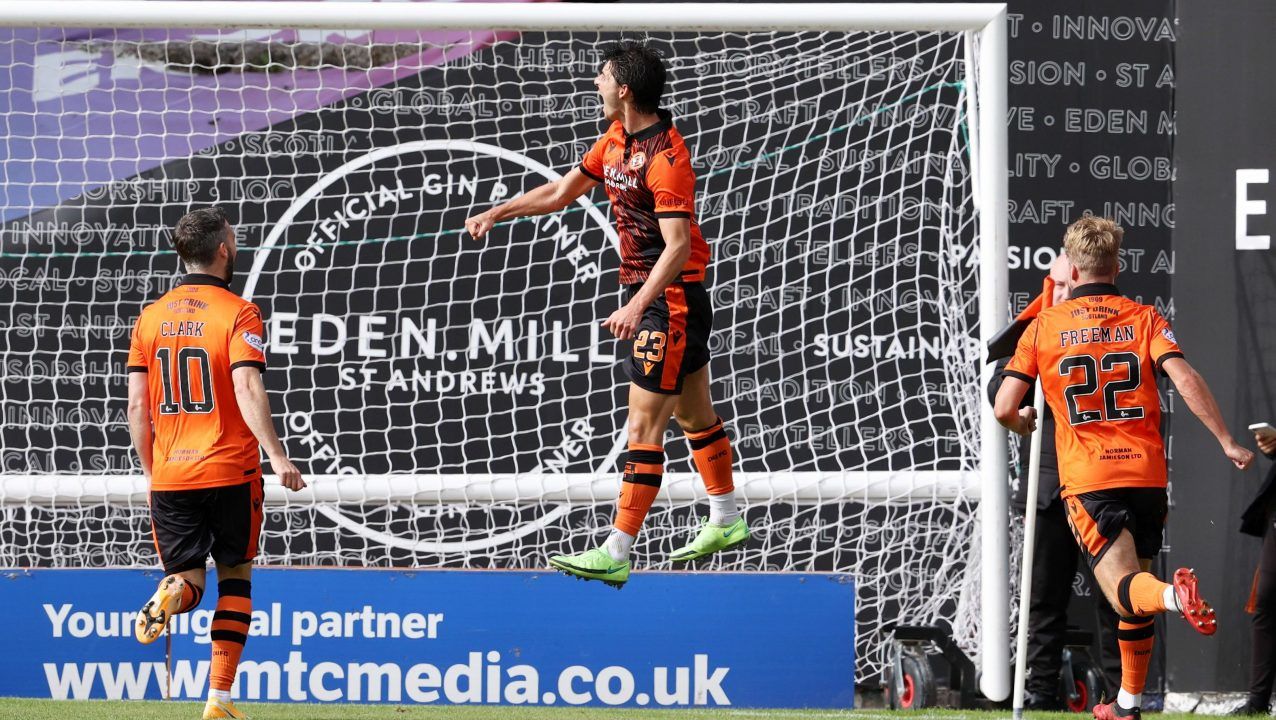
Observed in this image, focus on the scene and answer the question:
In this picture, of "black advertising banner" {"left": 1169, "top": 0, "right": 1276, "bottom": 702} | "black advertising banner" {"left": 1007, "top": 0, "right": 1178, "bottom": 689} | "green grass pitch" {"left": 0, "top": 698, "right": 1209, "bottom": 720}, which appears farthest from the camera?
"black advertising banner" {"left": 1007, "top": 0, "right": 1178, "bottom": 689}

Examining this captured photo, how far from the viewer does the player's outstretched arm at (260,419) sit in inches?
176

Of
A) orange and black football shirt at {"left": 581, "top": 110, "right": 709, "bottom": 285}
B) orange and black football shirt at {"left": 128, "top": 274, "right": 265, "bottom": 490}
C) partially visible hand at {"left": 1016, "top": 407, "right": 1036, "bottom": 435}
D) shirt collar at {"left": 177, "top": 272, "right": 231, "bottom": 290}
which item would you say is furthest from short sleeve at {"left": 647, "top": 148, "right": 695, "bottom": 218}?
shirt collar at {"left": 177, "top": 272, "right": 231, "bottom": 290}

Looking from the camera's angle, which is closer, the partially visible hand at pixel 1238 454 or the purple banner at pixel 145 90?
the partially visible hand at pixel 1238 454

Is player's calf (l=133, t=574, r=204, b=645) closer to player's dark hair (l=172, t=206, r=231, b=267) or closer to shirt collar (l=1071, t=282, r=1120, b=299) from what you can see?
player's dark hair (l=172, t=206, r=231, b=267)

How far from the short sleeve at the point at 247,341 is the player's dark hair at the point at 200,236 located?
237 millimetres

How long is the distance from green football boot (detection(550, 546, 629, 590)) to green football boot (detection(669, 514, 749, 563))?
256 mm

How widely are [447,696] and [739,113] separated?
10.4 feet

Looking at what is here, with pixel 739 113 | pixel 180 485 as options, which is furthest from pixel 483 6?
pixel 180 485

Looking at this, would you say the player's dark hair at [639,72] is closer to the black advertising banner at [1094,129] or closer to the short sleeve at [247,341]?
the short sleeve at [247,341]

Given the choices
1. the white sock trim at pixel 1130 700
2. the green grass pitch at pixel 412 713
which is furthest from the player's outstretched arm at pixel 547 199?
the white sock trim at pixel 1130 700

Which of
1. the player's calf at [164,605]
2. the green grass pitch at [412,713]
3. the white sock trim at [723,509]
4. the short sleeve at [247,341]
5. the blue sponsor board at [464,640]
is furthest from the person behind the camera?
the blue sponsor board at [464,640]

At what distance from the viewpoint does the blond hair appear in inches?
181

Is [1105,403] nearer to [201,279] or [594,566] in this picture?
[594,566]

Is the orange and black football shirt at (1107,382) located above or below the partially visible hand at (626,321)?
below
